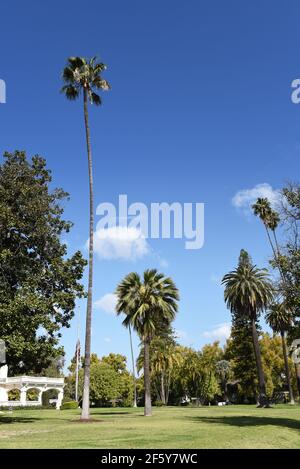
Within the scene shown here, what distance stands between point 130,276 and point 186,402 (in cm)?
5124

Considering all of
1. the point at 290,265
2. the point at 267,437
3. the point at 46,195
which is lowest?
the point at 267,437

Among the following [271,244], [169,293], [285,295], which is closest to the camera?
[285,295]

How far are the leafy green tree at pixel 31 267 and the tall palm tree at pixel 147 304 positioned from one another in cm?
745

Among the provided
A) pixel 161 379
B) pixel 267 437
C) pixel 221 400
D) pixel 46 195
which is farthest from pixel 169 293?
pixel 221 400

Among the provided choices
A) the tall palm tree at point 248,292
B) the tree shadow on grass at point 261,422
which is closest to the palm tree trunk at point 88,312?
the tree shadow on grass at point 261,422

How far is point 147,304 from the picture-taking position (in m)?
41.5

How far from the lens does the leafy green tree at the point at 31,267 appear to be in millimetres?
30812

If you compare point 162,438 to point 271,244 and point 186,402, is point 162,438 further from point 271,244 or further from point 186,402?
point 186,402

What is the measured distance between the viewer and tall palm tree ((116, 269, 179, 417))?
136 ft

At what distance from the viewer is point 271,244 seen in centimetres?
6494

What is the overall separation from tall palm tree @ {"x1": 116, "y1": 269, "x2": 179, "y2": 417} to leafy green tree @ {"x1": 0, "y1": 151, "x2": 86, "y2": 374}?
24.5 ft

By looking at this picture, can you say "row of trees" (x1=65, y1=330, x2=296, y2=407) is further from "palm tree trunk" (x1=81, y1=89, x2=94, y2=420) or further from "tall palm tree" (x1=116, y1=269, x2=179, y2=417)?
"palm tree trunk" (x1=81, y1=89, x2=94, y2=420)

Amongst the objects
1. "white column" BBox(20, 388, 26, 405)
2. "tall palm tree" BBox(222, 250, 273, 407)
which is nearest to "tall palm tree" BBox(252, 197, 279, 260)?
"tall palm tree" BBox(222, 250, 273, 407)
